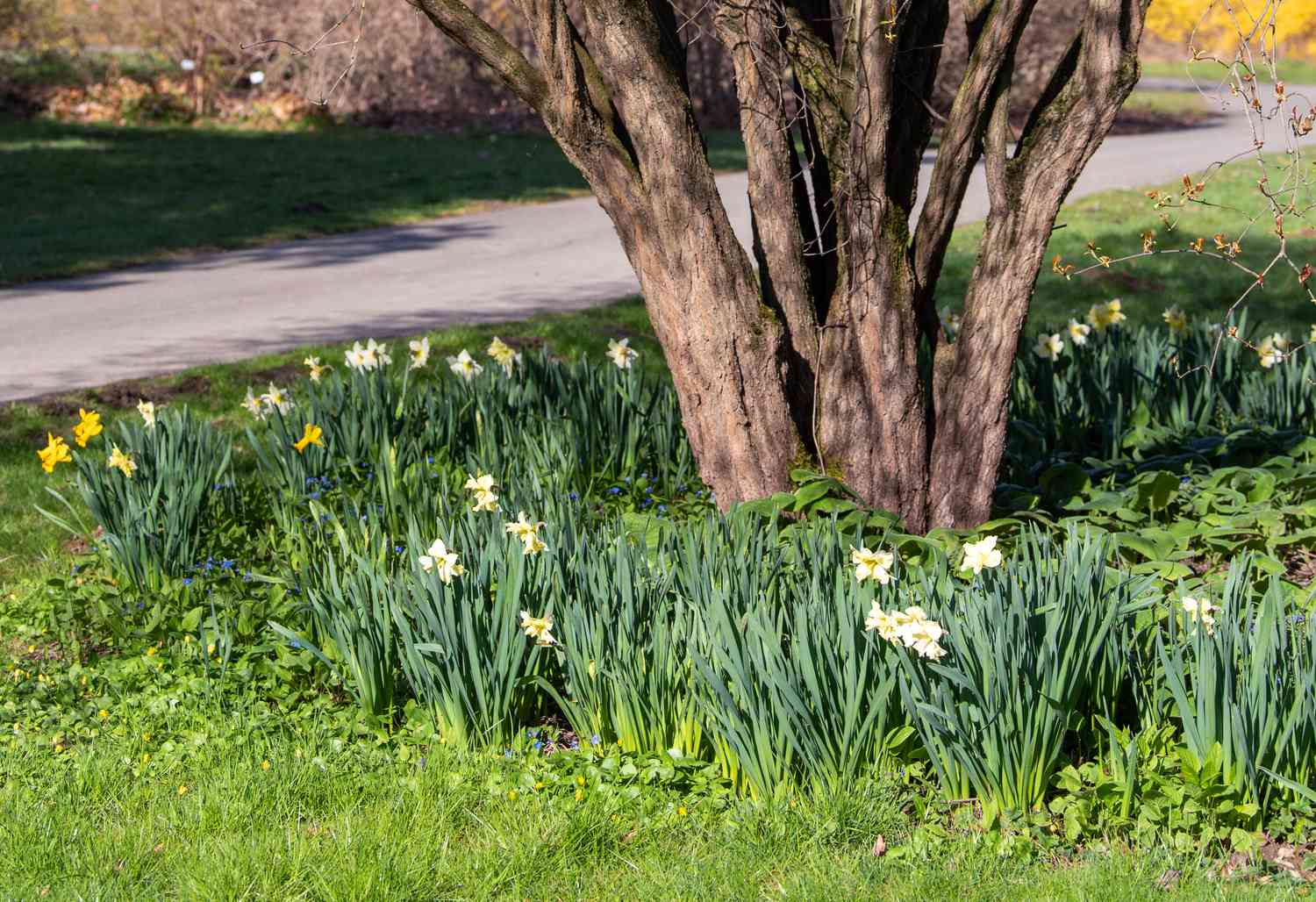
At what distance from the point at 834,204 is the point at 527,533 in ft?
4.75

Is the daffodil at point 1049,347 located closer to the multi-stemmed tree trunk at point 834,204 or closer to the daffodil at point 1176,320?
the daffodil at point 1176,320

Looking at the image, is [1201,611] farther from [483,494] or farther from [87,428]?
[87,428]

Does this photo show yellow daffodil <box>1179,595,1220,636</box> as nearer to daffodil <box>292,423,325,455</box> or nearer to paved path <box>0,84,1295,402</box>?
daffodil <box>292,423,325,455</box>

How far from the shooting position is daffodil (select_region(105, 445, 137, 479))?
4.07m

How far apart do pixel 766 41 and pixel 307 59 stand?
52.7 feet

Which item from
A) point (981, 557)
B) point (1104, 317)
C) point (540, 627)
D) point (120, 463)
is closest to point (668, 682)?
point (540, 627)

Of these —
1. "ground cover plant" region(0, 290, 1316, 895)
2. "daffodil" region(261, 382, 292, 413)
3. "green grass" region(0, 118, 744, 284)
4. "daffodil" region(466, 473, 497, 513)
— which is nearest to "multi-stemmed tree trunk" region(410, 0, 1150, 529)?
"ground cover plant" region(0, 290, 1316, 895)

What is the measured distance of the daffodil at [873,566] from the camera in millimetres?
2998

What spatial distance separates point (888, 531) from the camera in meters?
3.78

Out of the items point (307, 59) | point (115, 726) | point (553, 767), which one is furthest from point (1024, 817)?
point (307, 59)

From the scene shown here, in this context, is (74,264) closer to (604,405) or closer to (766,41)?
(604,405)

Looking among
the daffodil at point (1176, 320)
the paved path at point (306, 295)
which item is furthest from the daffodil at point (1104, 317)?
the paved path at point (306, 295)

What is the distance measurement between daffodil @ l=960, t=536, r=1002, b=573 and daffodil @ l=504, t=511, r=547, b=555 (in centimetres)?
101

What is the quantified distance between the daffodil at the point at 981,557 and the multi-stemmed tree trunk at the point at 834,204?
3.29ft
